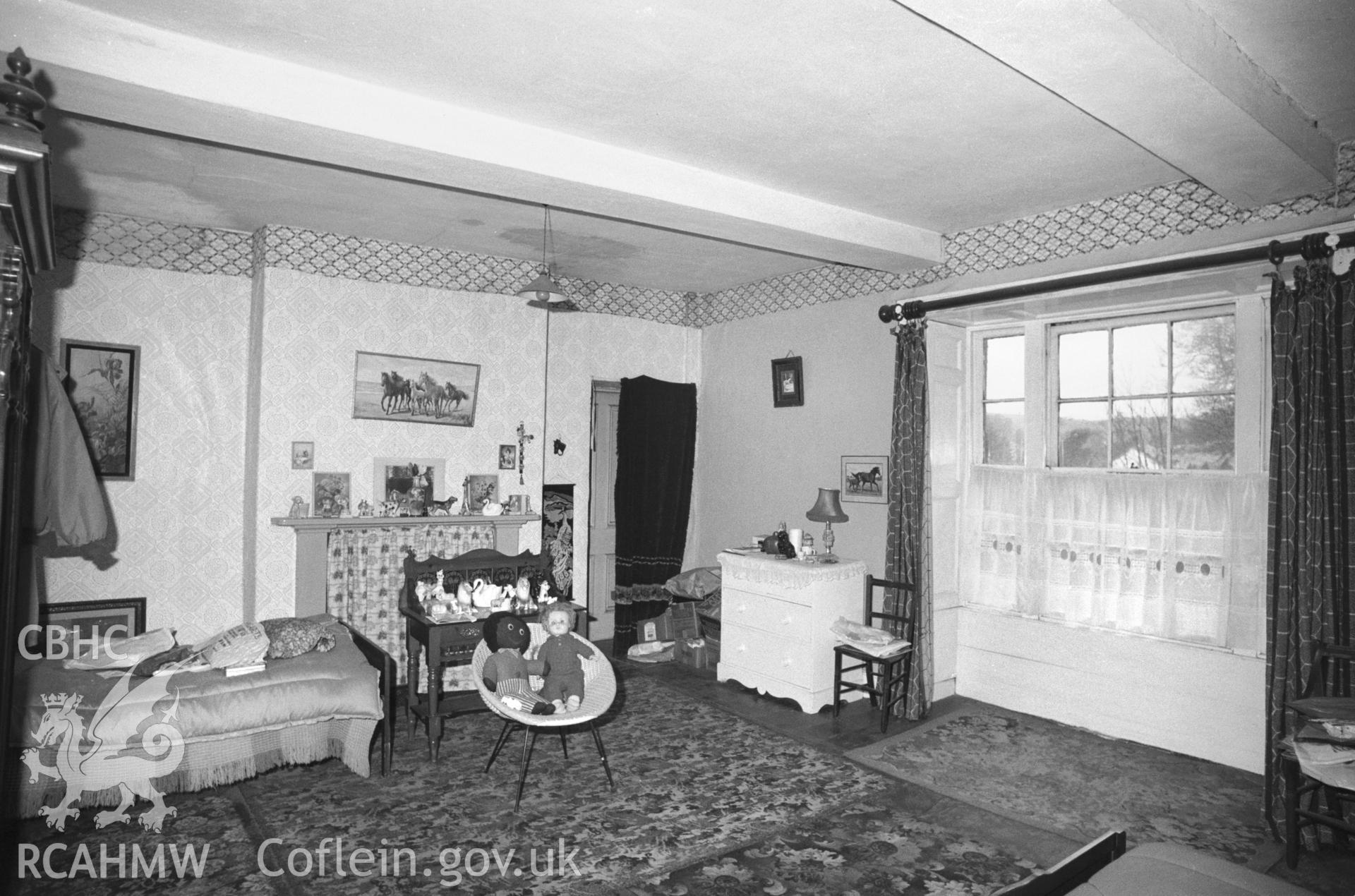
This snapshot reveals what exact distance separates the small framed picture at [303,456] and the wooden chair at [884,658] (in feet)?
12.0

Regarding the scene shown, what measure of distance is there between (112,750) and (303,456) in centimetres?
237

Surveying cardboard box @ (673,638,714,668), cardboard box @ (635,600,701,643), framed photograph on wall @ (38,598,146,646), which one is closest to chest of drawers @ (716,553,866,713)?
cardboard box @ (673,638,714,668)

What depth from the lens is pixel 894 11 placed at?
2682 millimetres

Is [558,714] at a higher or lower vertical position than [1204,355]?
lower

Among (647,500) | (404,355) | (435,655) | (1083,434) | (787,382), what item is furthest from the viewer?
(647,500)

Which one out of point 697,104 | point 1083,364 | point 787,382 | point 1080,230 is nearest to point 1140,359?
point 1083,364

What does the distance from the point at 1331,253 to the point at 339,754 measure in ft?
16.8

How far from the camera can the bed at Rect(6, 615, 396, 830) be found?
3.23 meters

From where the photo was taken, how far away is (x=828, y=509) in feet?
18.2

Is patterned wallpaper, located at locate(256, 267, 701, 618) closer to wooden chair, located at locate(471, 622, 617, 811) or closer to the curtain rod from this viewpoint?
wooden chair, located at locate(471, 622, 617, 811)

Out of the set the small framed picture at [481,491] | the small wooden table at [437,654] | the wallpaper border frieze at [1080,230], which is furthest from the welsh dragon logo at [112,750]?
the wallpaper border frieze at [1080,230]

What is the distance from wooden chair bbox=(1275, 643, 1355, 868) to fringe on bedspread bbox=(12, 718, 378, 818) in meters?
4.04

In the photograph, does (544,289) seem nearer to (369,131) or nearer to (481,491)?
(369,131)

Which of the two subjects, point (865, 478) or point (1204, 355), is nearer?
point (1204, 355)
